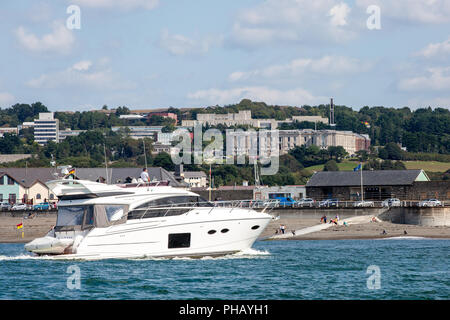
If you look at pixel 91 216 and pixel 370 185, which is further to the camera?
pixel 370 185

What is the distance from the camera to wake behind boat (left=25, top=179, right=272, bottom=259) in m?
36.7

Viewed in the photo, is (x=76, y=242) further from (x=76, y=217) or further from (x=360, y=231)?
(x=360, y=231)

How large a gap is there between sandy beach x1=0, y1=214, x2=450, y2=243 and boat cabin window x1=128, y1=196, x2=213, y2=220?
22765 millimetres

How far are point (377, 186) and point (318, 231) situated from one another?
22.4 meters

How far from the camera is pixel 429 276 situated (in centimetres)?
3394

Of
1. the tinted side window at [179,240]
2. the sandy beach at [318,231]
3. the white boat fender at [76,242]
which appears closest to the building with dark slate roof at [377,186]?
the sandy beach at [318,231]

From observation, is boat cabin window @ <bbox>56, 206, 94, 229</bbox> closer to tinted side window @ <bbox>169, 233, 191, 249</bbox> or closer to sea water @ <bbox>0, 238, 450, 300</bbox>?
sea water @ <bbox>0, 238, 450, 300</bbox>

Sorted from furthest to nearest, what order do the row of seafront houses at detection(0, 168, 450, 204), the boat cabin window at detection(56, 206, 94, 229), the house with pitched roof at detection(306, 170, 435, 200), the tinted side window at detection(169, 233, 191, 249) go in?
1. the house with pitched roof at detection(306, 170, 435, 200)
2. the row of seafront houses at detection(0, 168, 450, 204)
3. the boat cabin window at detection(56, 206, 94, 229)
4. the tinted side window at detection(169, 233, 191, 249)

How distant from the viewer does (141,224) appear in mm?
36562

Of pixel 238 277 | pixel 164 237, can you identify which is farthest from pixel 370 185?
pixel 238 277

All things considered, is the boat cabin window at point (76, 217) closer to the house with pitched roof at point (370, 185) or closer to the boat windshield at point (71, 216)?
the boat windshield at point (71, 216)

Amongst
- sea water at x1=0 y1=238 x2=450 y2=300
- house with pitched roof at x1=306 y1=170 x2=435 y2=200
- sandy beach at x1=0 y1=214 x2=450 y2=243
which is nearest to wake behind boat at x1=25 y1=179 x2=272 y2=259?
sea water at x1=0 y1=238 x2=450 y2=300

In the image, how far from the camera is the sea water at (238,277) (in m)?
29.5

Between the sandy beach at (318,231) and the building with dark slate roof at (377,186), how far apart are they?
501 inches
